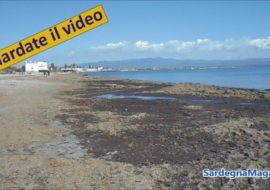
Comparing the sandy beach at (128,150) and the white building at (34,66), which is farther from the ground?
the white building at (34,66)

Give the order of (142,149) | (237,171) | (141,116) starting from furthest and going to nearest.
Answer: (141,116) < (142,149) < (237,171)

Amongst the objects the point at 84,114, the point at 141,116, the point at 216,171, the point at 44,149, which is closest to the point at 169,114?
the point at 141,116

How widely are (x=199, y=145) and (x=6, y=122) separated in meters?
8.65

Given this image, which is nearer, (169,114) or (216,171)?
(216,171)

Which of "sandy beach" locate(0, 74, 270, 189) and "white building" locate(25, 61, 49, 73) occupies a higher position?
"white building" locate(25, 61, 49, 73)

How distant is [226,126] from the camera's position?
1402cm

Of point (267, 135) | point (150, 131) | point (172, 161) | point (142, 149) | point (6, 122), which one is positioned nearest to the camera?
point (172, 161)

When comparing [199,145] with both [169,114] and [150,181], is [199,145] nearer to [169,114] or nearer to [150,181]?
[150,181]

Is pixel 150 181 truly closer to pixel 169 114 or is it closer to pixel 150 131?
pixel 150 131

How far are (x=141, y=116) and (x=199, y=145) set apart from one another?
21.4 feet

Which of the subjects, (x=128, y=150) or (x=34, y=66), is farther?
(x=34, y=66)

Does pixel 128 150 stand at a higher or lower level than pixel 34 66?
lower

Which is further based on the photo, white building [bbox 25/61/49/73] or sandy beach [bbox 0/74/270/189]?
white building [bbox 25/61/49/73]

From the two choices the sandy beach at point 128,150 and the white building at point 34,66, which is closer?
the sandy beach at point 128,150
